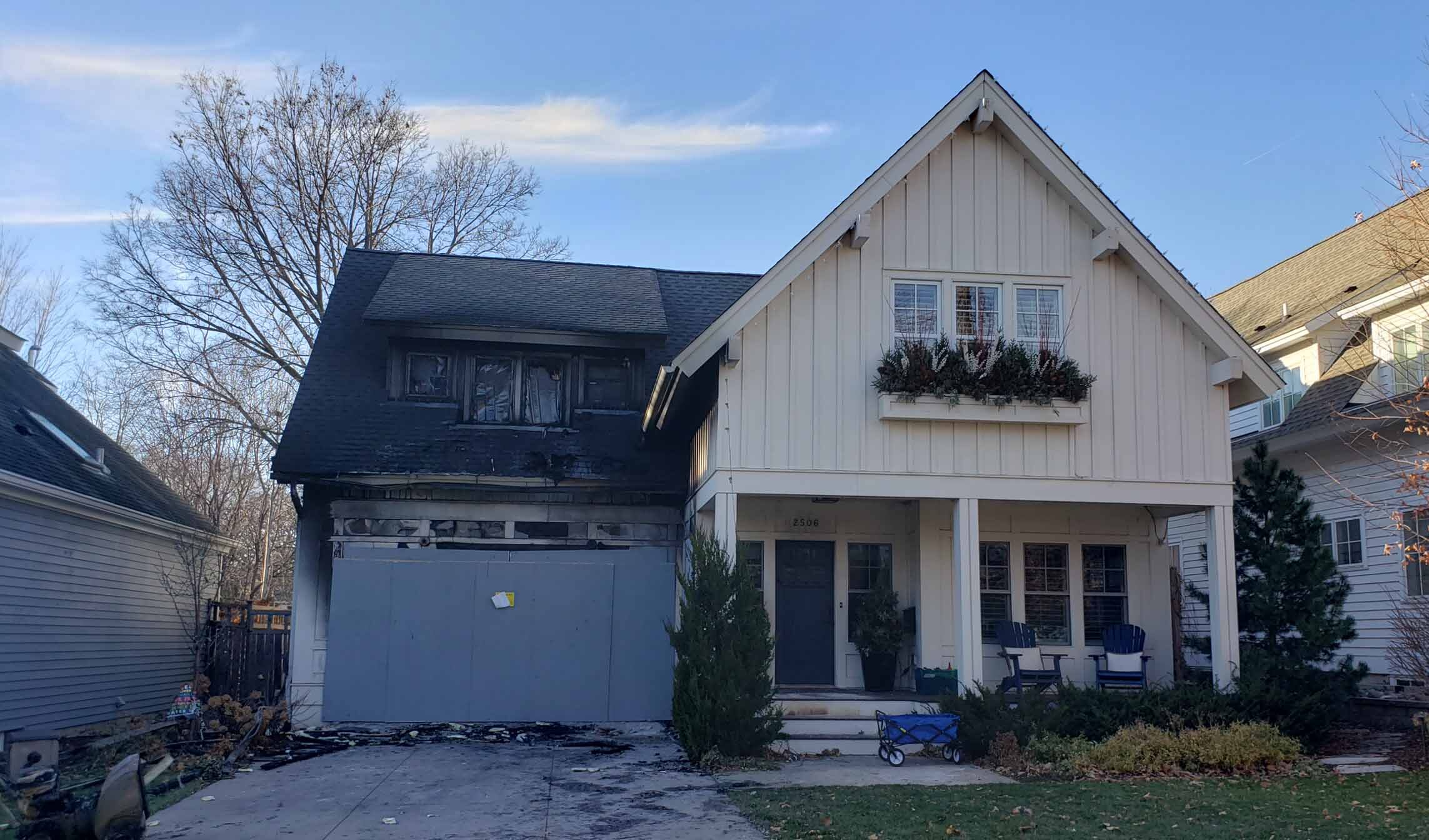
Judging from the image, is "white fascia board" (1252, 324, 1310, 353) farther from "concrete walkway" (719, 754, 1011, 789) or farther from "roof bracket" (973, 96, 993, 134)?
"concrete walkway" (719, 754, 1011, 789)

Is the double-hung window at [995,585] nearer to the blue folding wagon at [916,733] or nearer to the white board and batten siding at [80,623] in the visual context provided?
the blue folding wagon at [916,733]

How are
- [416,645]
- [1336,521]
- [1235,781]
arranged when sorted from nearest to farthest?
[1235,781]
[416,645]
[1336,521]

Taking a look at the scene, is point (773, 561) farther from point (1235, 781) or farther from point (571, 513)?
point (1235, 781)

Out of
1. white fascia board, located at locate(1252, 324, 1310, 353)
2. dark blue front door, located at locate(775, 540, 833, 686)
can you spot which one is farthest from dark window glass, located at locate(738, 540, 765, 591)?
white fascia board, located at locate(1252, 324, 1310, 353)

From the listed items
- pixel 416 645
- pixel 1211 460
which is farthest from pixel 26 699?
pixel 1211 460

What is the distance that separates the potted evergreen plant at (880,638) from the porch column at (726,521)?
2.69m

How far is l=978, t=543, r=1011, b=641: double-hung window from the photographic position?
1398 centimetres

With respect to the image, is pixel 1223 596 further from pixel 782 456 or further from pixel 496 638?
pixel 496 638

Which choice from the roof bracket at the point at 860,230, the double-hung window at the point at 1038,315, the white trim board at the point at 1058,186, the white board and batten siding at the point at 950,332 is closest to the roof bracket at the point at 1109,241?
the white trim board at the point at 1058,186

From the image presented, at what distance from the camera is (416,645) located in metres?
13.6

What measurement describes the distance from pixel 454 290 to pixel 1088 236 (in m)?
8.84

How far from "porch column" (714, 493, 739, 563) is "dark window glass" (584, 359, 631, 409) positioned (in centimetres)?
424

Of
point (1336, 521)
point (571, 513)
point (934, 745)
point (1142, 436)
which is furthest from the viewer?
point (1336, 521)

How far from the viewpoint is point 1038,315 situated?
12508 mm
